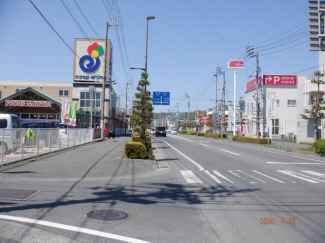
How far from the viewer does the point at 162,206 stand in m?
7.33

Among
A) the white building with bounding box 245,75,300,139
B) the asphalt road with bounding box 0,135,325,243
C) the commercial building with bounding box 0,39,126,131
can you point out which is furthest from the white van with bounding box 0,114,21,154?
the white building with bounding box 245,75,300,139

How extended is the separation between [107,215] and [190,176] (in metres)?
6.14

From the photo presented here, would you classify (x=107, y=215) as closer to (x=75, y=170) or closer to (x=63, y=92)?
(x=75, y=170)

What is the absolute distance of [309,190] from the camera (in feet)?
30.9

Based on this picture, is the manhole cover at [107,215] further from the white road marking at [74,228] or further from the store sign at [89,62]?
the store sign at [89,62]

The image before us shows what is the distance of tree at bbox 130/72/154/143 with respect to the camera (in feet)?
64.5

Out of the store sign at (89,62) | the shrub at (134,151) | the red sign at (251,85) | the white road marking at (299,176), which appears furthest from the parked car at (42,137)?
the red sign at (251,85)

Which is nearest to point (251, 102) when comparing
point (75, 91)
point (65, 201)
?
point (75, 91)

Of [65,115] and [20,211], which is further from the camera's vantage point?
[65,115]

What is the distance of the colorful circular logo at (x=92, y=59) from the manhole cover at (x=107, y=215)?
2050 inches

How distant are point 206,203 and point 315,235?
2.74 metres

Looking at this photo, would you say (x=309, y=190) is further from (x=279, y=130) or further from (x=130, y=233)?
(x=279, y=130)

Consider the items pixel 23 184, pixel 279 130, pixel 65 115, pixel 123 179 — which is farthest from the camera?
pixel 279 130

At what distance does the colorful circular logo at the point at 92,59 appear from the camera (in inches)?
2217
